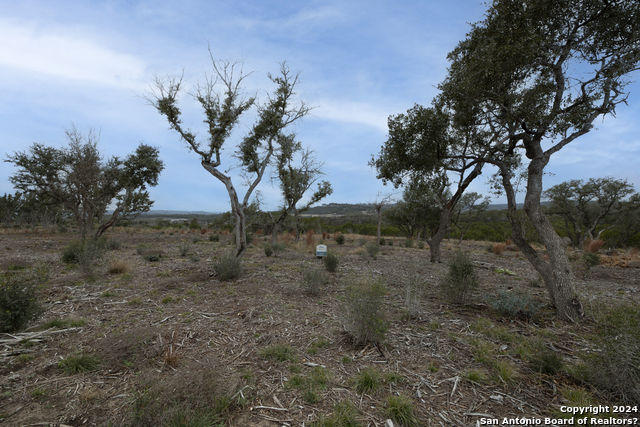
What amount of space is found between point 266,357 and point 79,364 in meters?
2.35

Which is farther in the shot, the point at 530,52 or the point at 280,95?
the point at 280,95

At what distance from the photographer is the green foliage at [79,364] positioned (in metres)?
3.64

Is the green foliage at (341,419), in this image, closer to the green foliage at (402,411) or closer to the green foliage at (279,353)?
the green foliage at (402,411)

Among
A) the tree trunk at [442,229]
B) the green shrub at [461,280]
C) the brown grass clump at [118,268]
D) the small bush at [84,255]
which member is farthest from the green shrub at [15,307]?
the tree trunk at [442,229]

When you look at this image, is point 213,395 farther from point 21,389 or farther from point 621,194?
point 621,194

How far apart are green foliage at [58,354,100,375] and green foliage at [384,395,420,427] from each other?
3615mm

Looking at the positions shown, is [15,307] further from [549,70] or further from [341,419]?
[549,70]

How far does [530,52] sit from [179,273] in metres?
11.1

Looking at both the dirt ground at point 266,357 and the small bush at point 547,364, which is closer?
the dirt ground at point 266,357

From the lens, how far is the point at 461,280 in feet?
22.0

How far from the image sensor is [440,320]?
580 centimetres

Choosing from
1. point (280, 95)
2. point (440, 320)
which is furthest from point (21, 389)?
point (280, 95)

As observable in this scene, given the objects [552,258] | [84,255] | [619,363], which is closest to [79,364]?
[619,363]

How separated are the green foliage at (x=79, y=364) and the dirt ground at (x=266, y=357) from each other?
2.7 inches
